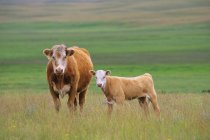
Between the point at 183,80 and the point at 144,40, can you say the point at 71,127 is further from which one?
the point at 144,40

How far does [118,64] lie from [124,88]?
1107 inches

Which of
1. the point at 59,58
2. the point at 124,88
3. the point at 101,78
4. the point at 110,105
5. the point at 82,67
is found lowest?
the point at 110,105

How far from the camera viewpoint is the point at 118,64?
42.6 m

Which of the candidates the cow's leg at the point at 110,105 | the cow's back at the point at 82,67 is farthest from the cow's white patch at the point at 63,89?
the cow's back at the point at 82,67

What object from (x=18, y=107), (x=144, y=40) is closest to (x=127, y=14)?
(x=144, y=40)

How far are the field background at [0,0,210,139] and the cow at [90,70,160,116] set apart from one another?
0.38 m

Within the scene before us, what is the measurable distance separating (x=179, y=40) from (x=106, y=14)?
55.7 metres

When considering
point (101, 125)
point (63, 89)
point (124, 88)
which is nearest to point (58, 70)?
point (63, 89)

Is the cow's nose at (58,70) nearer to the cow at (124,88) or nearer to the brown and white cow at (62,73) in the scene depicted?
the brown and white cow at (62,73)

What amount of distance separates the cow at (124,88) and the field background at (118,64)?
376mm

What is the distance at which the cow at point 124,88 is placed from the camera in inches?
553

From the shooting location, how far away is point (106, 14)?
121375 millimetres

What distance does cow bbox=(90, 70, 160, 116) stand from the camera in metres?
14.0

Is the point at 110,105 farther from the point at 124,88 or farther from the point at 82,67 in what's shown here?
the point at 82,67
